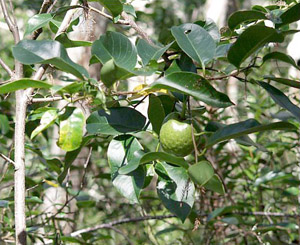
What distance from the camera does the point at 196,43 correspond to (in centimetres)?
86

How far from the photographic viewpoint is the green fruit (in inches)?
32.0

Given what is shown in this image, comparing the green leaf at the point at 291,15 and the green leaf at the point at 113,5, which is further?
the green leaf at the point at 113,5

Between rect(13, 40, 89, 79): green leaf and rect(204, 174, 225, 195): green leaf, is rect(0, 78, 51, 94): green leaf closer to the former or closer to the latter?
rect(13, 40, 89, 79): green leaf

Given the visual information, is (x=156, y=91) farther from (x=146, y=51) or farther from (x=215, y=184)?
(x=215, y=184)

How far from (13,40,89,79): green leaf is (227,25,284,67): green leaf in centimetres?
26

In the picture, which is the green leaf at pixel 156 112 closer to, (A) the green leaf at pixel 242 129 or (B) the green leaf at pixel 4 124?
(A) the green leaf at pixel 242 129

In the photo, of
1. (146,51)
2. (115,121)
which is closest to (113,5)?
(146,51)

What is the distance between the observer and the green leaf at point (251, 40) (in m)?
0.78

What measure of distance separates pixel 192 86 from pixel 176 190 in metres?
0.21

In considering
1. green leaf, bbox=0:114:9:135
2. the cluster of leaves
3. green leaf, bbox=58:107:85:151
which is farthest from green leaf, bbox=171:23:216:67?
green leaf, bbox=0:114:9:135

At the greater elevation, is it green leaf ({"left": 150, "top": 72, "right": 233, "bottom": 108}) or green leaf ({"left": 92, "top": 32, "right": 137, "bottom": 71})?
green leaf ({"left": 92, "top": 32, "right": 137, "bottom": 71})

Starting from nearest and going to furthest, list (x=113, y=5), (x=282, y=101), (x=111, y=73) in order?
(x=111, y=73), (x=282, y=101), (x=113, y=5)

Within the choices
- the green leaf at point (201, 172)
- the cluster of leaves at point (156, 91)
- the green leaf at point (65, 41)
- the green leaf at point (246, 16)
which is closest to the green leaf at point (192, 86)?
the cluster of leaves at point (156, 91)

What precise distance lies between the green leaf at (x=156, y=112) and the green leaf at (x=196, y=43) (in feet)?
0.41
